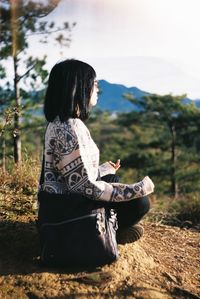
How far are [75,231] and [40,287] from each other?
0.36 m

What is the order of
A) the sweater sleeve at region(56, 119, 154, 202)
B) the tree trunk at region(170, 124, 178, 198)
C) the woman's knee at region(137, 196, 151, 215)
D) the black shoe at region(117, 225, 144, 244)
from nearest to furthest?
the sweater sleeve at region(56, 119, 154, 202), the woman's knee at region(137, 196, 151, 215), the black shoe at region(117, 225, 144, 244), the tree trunk at region(170, 124, 178, 198)

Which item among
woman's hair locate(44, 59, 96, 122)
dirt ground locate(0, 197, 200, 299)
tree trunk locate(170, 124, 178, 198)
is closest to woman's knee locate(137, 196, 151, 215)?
dirt ground locate(0, 197, 200, 299)

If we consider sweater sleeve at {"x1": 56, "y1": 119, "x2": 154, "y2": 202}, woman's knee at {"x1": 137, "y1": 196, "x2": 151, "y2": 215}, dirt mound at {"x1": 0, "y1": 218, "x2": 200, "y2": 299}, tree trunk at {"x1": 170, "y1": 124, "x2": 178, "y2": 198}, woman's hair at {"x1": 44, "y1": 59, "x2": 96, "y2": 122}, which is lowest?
tree trunk at {"x1": 170, "y1": 124, "x2": 178, "y2": 198}

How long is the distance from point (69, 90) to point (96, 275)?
1055 mm

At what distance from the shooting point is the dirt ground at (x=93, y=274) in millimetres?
2733

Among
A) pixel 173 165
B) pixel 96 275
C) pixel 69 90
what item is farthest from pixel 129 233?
pixel 173 165

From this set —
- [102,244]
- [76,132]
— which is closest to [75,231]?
[102,244]

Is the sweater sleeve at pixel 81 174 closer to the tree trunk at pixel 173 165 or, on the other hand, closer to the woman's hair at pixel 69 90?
the woman's hair at pixel 69 90

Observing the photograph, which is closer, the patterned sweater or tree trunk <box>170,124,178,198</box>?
the patterned sweater

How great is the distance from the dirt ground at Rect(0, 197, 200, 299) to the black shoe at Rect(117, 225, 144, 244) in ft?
0.32

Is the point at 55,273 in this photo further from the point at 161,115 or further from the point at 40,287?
the point at 161,115

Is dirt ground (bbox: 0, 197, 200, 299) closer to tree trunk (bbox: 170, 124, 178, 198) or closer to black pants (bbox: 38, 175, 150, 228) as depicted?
black pants (bbox: 38, 175, 150, 228)

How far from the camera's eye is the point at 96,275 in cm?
284

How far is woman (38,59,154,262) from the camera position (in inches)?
106
